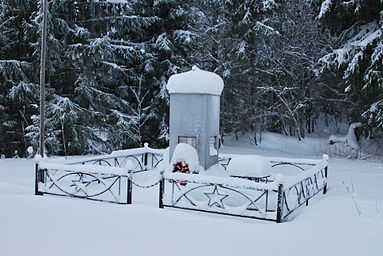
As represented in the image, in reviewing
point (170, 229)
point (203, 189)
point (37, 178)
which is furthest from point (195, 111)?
point (170, 229)

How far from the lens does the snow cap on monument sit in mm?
10648

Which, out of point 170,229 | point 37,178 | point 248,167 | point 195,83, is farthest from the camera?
point 195,83

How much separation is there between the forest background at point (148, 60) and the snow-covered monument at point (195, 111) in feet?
20.7

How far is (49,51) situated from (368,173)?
44.3 ft

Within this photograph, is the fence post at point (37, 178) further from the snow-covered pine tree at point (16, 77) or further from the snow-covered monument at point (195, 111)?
the snow-covered pine tree at point (16, 77)

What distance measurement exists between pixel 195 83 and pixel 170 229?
17.9ft

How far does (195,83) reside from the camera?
10688 mm

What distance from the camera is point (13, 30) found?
16766 millimetres

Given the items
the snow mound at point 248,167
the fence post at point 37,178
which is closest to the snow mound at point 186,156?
the snow mound at point 248,167

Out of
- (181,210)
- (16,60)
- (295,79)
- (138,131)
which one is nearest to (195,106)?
(181,210)

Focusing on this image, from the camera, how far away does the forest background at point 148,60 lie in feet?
52.1

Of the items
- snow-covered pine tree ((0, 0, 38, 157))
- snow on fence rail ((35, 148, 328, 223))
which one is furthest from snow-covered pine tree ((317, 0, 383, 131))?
snow-covered pine tree ((0, 0, 38, 157))

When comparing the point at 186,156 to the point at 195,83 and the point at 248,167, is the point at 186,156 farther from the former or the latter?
the point at 195,83

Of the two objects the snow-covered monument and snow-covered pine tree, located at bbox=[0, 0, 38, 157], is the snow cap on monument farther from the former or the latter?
snow-covered pine tree, located at bbox=[0, 0, 38, 157]
